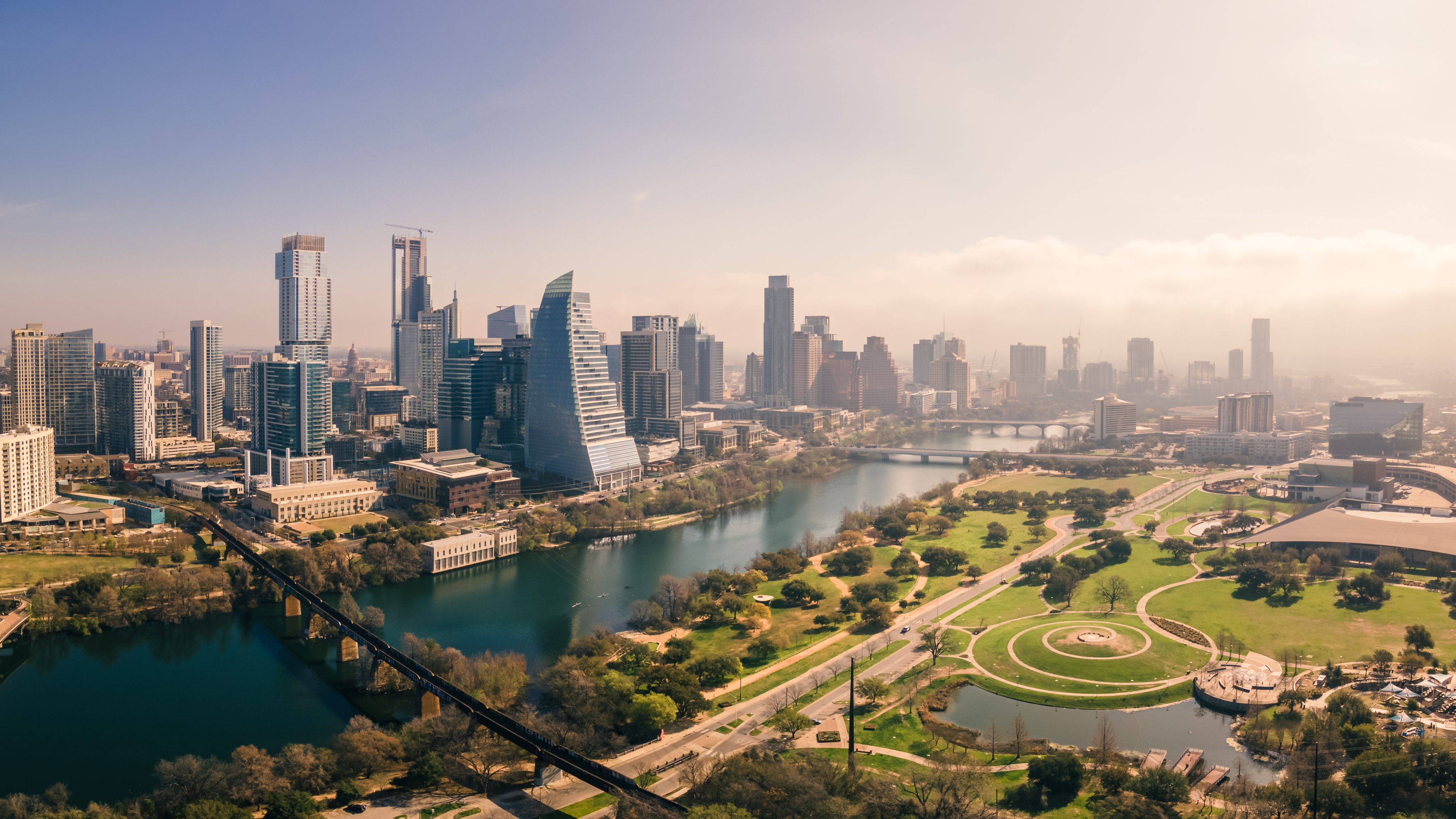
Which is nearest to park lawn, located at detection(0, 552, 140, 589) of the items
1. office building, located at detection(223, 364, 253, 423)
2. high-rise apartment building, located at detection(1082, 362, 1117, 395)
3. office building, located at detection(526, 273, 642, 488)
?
office building, located at detection(526, 273, 642, 488)

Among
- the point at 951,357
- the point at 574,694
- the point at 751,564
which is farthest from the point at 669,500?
the point at 951,357

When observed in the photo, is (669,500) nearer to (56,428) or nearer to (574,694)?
(574,694)

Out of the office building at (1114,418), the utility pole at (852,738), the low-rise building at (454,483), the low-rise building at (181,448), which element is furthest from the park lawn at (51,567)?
the office building at (1114,418)

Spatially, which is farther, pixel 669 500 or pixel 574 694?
pixel 669 500

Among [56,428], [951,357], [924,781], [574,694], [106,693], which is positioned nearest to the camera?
[924,781]

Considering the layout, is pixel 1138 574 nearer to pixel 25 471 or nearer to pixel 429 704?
pixel 429 704

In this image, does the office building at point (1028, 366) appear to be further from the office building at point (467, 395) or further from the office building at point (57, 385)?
the office building at point (57, 385)

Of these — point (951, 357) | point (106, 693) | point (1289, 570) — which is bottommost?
point (106, 693)
